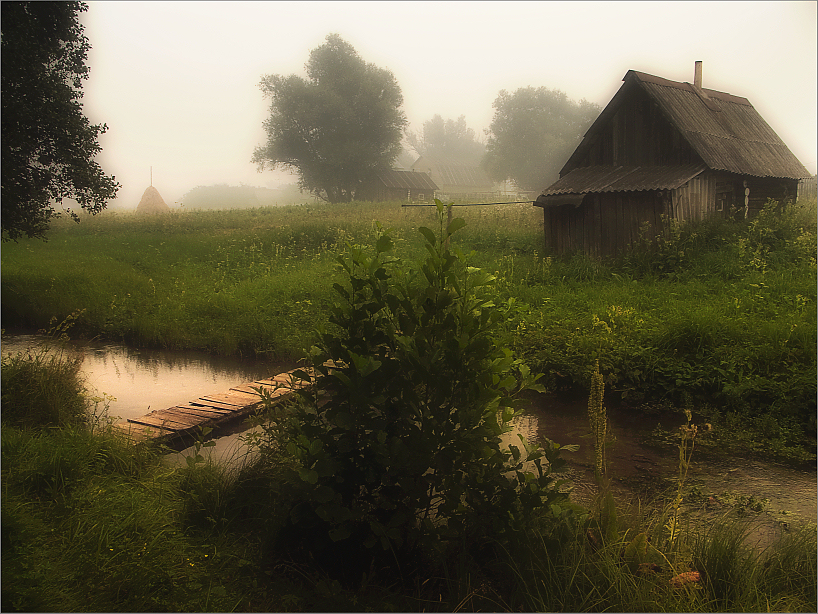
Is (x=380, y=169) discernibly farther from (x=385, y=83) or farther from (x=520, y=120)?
(x=520, y=120)

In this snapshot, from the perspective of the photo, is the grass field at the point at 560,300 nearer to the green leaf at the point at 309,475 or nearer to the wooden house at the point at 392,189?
the green leaf at the point at 309,475

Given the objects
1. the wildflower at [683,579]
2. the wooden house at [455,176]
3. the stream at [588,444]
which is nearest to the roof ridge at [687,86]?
the stream at [588,444]

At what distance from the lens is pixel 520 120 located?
166 feet

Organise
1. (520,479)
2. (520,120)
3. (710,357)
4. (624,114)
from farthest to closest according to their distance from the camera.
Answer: (520,120) < (624,114) < (710,357) < (520,479)

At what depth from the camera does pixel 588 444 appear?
6000 millimetres

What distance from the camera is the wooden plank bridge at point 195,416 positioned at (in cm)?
571

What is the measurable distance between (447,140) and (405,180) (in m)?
37.6

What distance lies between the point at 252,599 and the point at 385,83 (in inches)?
1568

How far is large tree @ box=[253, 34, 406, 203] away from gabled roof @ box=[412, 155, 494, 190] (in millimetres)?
15299

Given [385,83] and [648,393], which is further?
[385,83]

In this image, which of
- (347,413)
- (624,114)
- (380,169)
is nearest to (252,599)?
(347,413)

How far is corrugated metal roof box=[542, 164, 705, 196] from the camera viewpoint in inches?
496

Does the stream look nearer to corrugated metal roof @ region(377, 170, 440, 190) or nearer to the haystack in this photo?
corrugated metal roof @ region(377, 170, 440, 190)

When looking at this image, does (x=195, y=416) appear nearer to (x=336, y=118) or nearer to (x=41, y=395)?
(x=41, y=395)
